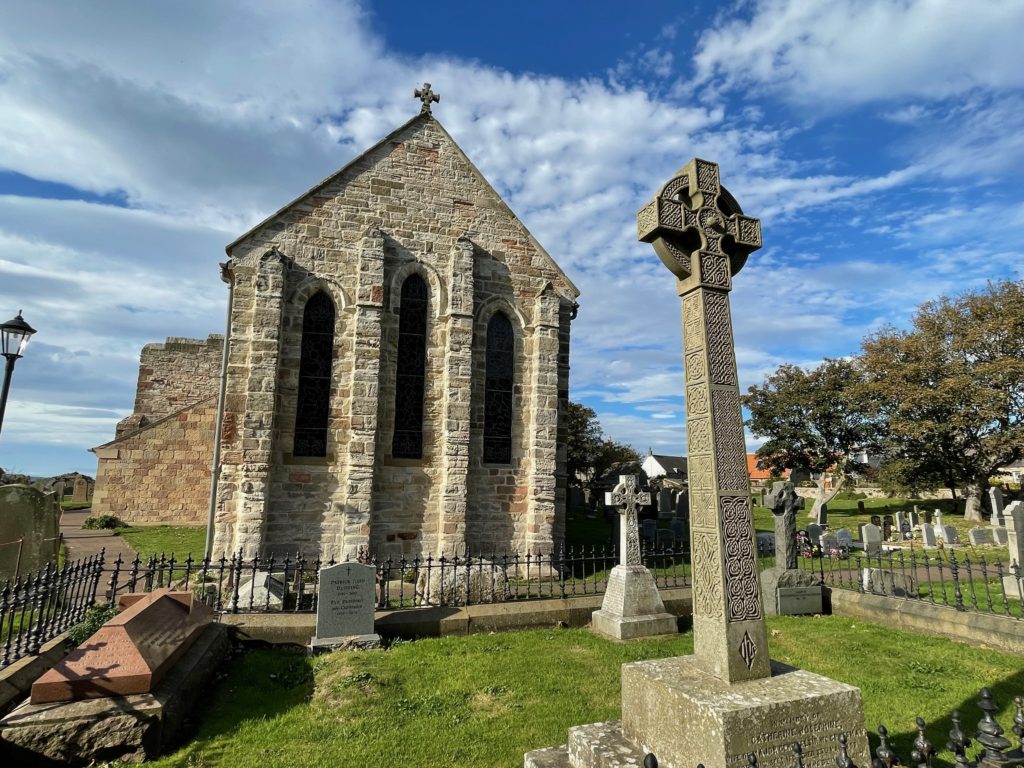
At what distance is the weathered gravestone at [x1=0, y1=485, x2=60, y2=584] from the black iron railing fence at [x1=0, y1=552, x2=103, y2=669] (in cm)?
178

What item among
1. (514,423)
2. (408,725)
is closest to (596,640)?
(408,725)

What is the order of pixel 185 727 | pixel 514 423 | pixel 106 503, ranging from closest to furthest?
pixel 185 727 → pixel 514 423 → pixel 106 503

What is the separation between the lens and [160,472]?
19.9 m

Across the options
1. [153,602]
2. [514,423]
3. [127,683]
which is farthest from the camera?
[514,423]

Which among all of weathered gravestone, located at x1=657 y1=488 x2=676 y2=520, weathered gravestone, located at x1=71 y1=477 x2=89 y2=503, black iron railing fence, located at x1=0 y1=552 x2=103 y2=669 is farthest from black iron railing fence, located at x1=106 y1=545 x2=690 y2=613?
weathered gravestone, located at x1=71 y1=477 x2=89 y2=503

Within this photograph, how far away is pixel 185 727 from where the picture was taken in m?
4.91

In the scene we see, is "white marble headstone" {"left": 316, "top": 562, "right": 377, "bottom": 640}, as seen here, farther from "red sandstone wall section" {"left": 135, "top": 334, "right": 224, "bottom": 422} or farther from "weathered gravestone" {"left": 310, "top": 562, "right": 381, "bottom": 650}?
"red sandstone wall section" {"left": 135, "top": 334, "right": 224, "bottom": 422}

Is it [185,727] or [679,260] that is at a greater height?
[679,260]

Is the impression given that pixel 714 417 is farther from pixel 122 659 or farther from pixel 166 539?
pixel 166 539

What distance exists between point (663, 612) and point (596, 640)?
4.12 feet

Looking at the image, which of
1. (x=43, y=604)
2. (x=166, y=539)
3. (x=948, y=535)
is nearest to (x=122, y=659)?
(x=43, y=604)

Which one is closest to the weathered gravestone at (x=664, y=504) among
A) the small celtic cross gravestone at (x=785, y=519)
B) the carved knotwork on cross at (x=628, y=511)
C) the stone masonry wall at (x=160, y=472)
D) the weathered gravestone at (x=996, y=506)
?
the weathered gravestone at (x=996, y=506)

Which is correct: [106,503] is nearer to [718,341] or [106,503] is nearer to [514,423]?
[514,423]

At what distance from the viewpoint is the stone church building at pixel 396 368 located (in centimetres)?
1152
